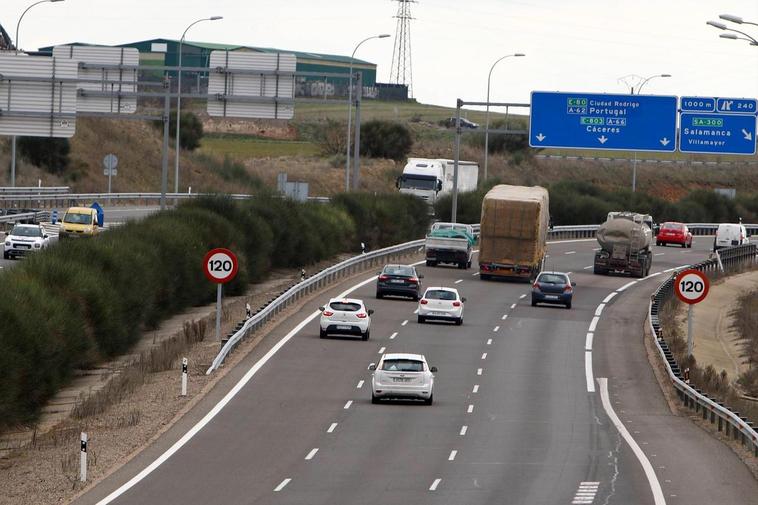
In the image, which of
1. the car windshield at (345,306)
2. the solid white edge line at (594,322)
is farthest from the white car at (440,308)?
the car windshield at (345,306)

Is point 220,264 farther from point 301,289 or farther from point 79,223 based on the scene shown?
point 79,223

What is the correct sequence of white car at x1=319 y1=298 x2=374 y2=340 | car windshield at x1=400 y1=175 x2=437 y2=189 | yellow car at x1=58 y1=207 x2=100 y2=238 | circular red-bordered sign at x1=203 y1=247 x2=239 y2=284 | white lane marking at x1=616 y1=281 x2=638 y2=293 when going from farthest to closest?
car windshield at x1=400 y1=175 x2=437 y2=189 < yellow car at x1=58 y1=207 x2=100 y2=238 < white lane marking at x1=616 y1=281 x2=638 y2=293 < white car at x1=319 y1=298 x2=374 y2=340 < circular red-bordered sign at x1=203 y1=247 x2=239 y2=284

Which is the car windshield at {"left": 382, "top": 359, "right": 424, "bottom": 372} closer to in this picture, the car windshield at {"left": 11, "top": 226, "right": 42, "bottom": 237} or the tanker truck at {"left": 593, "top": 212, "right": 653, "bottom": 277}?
the car windshield at {"left": 11, "top": 226, "right": 42, "bottom": 237}

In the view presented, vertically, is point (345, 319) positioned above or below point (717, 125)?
below

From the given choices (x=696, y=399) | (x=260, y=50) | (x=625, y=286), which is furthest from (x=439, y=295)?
(x=260, y=50)

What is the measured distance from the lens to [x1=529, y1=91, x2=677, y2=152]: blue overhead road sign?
64.4 metres

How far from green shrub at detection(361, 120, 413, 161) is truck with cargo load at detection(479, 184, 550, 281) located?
82176 millimetres

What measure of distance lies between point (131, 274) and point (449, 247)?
24.3 m

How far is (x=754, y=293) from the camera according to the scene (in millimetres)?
67875

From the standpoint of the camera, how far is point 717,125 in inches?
2544

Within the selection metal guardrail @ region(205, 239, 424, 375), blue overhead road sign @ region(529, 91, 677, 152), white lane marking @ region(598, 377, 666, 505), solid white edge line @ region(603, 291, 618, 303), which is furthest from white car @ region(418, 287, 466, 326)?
blue overhead road sign @ region(529, 91, 677, 152)

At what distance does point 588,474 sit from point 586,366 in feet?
54.7

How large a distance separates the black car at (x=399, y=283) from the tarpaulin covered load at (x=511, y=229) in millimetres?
7376

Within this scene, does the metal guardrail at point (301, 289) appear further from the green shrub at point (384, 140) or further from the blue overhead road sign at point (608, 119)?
the green shrub at point (384, 140)
